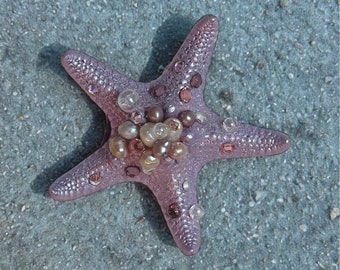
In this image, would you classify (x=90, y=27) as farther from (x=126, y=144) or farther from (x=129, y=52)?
(x=126, y=144)

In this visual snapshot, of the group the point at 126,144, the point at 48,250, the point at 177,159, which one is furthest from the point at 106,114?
the point at 48,250

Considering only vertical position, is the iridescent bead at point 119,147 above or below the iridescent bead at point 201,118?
below

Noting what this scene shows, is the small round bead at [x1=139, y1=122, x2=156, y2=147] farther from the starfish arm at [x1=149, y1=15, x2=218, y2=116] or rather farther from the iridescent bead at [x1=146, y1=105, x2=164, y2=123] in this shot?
the starfish arm at [x1=149, y1=15, x2=218, y2=116]

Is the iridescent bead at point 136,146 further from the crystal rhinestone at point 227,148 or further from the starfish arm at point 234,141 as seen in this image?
the crystal rhinestone at point 227,148

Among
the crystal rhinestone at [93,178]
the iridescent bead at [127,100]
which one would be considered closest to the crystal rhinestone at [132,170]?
the crystal rhinestone at [93,178]

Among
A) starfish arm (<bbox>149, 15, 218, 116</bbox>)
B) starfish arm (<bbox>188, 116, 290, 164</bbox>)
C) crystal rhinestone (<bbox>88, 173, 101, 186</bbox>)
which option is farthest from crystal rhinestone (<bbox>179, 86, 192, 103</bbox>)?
crystal rhinestone (<bbox>88, 173, 101, 186</bbox>)

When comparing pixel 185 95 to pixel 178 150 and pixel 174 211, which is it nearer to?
pixel 178 150

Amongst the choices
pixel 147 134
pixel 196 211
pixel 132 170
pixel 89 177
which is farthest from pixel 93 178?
pixel 196 211

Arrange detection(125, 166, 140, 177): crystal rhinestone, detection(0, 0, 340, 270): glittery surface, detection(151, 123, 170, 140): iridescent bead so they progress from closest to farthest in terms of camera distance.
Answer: detection(151, 123, 170, 140): iridescent bead
detection(125, 166, 140, 177): crystal rhinestone
detection(0, 0, 340, 270): glittery surface
